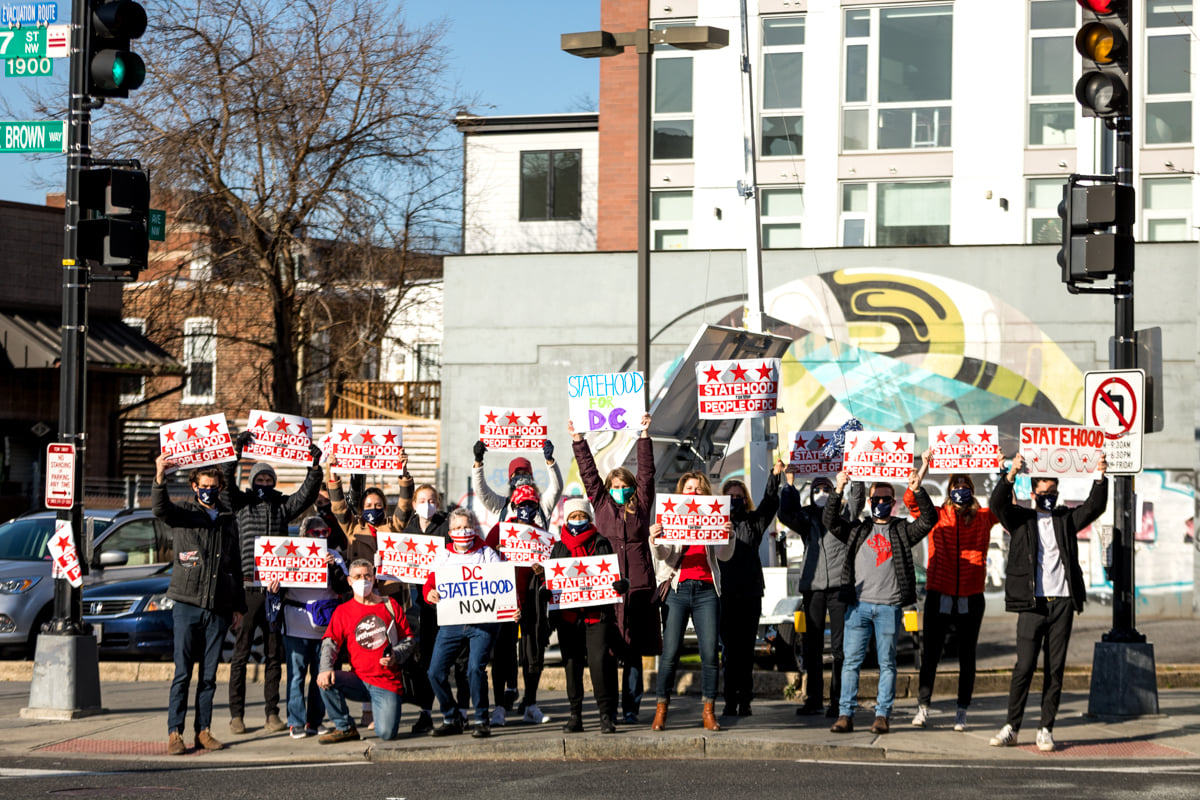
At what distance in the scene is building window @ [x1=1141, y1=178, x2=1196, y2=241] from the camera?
2506 cm

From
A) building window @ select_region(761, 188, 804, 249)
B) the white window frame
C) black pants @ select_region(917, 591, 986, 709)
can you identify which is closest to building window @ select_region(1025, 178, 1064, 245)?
building window @ select_region(761, 188, 804, 249)

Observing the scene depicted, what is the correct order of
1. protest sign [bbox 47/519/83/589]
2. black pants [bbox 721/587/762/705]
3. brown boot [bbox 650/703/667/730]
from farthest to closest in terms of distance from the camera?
protest sign [bbox 47/519/83/589], black pants [bbox 721/587/762/705], brown boot [bbox 650/703/667/730]

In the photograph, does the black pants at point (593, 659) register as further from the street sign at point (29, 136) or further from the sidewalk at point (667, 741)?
the street sign at point (29, 136)

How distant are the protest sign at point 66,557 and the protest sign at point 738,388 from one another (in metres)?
5.54

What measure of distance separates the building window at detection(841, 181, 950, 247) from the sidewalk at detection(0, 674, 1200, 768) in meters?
14.7

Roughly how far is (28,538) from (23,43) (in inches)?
269

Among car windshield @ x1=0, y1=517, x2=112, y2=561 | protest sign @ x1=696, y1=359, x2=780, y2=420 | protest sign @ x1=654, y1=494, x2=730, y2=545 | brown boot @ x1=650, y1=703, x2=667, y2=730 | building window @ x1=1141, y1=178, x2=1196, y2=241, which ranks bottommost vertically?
brown boot @ x1=650, y1=703, x2=667, y2=730

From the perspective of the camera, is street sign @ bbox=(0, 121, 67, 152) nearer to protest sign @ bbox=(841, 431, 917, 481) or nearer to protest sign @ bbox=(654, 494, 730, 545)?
protest sign @ bbox=(654, 494, 730, 545)

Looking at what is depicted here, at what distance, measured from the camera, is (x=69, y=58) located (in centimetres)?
1290

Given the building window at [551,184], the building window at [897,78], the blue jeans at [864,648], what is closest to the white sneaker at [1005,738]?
the blue jeans at [864,648]

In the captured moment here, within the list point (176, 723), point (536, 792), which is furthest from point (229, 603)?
point (536, 792)

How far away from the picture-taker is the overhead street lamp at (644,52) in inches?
645

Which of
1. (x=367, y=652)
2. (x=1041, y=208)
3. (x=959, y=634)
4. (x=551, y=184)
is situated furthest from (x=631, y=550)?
(x=551, y=184)

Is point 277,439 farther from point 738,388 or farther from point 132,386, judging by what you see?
point 132,386
